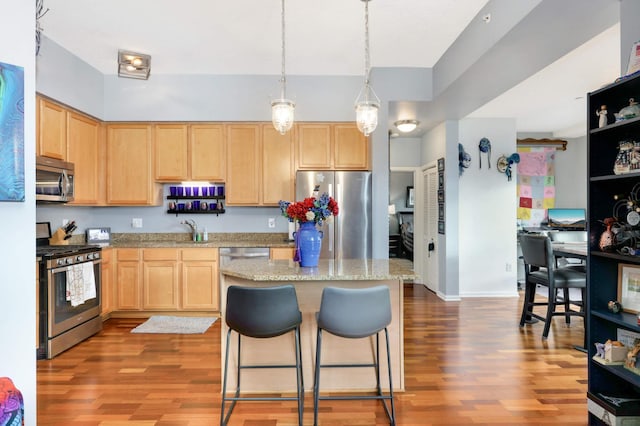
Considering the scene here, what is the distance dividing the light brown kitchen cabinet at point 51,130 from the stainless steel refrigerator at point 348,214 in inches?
103

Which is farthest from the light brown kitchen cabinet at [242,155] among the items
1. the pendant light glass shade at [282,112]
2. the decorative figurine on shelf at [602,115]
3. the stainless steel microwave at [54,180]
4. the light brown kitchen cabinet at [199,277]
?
the decorative figurine on shelf at [602,115]

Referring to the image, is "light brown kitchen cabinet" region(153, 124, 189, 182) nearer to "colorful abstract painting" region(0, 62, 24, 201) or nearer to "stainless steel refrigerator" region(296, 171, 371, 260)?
"stainless steel refrigerator" region(296, 171, 371, 260)

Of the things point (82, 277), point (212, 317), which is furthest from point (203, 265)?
point (82, 277)

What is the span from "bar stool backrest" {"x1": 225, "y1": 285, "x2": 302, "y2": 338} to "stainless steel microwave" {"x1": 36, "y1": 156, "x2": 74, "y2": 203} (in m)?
2.53

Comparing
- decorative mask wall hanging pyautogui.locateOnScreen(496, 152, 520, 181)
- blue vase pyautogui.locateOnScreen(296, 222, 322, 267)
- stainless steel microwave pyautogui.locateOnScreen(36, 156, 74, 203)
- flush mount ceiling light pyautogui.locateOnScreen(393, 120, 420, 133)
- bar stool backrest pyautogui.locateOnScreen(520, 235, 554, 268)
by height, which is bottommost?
bar stool backrest pyautogui.locateOnScreen(520, 235, 554, 268)

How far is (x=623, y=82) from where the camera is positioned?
1.97 metres

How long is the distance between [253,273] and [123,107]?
11.6ft

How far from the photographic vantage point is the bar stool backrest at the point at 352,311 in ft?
7.23

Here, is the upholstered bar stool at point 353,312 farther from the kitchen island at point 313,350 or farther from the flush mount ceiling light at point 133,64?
the flush mount ceiling light at point 133,64

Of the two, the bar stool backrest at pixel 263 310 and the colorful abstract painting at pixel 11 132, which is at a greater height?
the colorful abstract painting at pixel 11 132

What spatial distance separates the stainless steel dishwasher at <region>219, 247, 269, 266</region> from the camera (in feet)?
15.0

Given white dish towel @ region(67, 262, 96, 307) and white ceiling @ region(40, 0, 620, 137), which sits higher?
white ceiling @ region(40, 0, 620, 137)

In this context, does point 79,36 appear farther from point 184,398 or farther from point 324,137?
point 184,398

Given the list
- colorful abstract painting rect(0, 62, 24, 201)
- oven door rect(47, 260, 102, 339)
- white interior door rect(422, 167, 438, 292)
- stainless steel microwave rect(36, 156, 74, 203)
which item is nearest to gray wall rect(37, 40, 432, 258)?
stainless steel microwave rect(36, 156, 74, 203)
